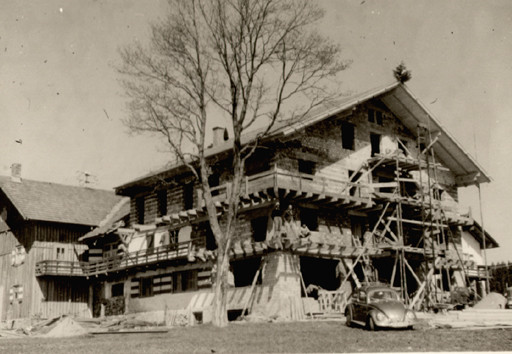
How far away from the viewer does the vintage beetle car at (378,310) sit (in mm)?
20750

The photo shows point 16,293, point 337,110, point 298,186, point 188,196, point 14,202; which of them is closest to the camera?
point 298,186

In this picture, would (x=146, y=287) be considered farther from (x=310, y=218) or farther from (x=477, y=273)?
(x=477, y=273)

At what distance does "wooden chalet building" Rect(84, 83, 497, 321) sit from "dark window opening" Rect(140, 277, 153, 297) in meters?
0.10

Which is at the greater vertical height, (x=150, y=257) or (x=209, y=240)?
(x=209, y=240)

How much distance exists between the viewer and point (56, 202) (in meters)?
46.6

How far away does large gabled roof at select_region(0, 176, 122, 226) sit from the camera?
44469 mm

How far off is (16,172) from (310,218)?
24.6m

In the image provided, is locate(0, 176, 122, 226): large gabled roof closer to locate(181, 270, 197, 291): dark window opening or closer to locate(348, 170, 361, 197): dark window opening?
locate(181, 270, 197, 291): dark window opening

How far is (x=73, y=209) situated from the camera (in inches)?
1852

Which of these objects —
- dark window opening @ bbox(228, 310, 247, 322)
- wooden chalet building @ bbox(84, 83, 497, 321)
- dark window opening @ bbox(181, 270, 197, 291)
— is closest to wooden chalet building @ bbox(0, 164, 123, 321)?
wooden chalet building @ bbox(84, 83, 497, 321)

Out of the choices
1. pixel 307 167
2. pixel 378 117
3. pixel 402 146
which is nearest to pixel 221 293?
pixel 307 167

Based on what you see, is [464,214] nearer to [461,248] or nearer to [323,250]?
[461,248]

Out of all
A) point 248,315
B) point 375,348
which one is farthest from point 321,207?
point 375,348

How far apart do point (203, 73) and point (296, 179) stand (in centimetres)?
784
